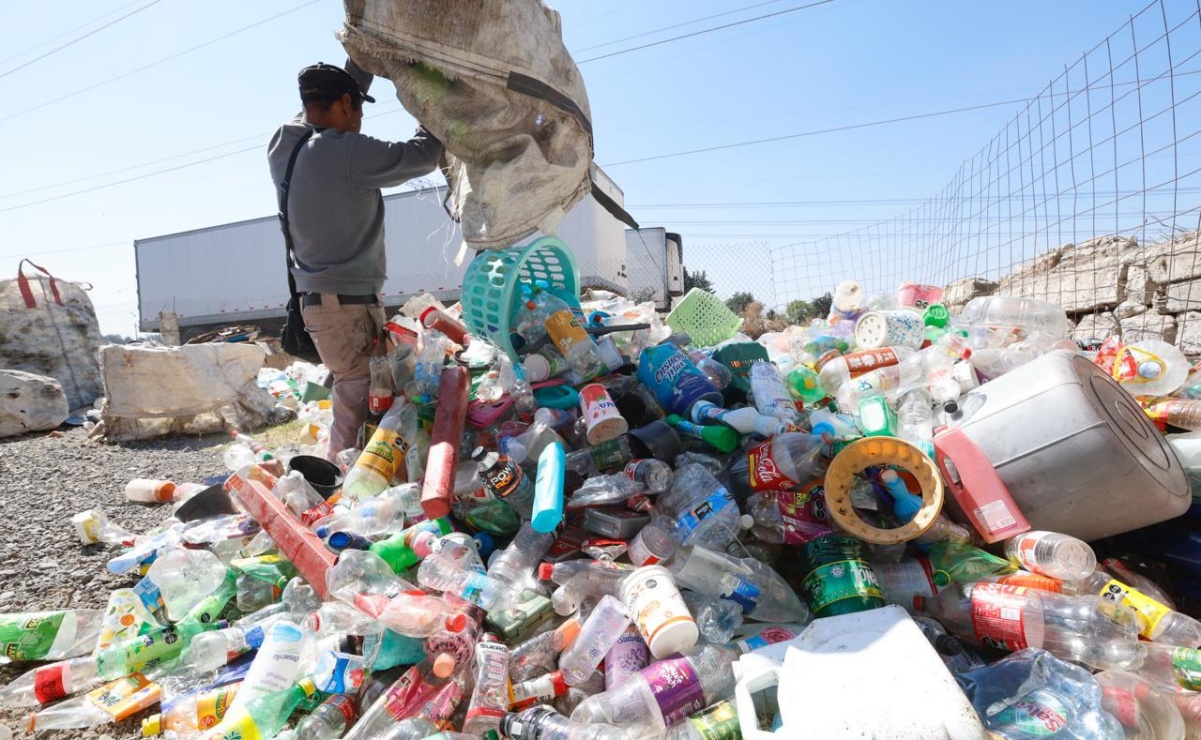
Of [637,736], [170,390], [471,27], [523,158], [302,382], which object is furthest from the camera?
→ [302,382]

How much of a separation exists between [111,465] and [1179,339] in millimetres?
7136

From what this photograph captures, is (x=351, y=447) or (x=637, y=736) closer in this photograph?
(x=637, y=736)

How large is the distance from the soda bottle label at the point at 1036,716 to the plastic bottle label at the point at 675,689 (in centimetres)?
60

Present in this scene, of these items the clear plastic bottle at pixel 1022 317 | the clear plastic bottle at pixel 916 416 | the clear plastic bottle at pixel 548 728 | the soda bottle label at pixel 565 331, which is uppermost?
the soda bottle label at pixel 565 331

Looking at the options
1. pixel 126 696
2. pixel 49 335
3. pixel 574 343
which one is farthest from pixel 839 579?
pixel 49 335

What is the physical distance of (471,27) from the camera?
7.16ft

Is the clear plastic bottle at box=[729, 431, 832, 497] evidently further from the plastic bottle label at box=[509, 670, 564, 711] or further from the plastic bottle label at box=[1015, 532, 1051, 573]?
the plastic bottle label at box=[509, 670, 564, 711]

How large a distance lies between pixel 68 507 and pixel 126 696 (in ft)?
7.40

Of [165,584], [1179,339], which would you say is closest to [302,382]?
[165,584]

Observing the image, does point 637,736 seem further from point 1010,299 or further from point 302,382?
point 302,382

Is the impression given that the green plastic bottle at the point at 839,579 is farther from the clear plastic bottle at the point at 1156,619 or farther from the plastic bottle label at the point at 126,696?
the plastic bottle label at the point at 126,696

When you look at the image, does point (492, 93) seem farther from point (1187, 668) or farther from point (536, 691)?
point (1187, 668)

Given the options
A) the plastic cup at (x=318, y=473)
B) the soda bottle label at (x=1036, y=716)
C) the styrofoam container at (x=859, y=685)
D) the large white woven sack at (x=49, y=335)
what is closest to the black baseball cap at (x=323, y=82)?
the plastic cup at (x=318, y=473)

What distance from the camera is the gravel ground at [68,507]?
2246 mm
